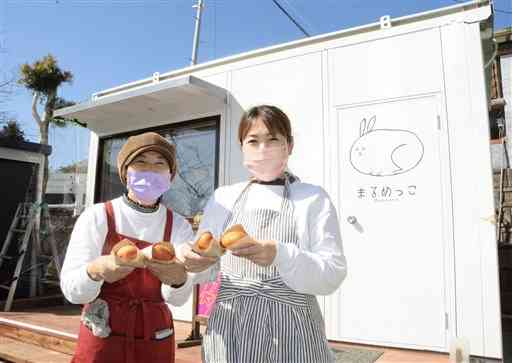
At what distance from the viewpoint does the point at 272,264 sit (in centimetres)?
102

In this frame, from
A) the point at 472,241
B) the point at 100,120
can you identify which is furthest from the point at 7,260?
the point at 472,241

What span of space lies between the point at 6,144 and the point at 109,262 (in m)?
5.28

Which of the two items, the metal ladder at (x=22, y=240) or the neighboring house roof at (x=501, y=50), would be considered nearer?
the metal ladder at (x=22, y=240)

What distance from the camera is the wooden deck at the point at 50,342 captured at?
289 cm

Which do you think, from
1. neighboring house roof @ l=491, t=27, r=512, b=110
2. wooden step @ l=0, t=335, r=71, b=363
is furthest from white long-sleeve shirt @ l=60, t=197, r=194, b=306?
neighboring house roof @ l=491, t=27, r=512, b=110

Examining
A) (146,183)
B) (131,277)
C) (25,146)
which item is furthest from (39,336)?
(146,183)

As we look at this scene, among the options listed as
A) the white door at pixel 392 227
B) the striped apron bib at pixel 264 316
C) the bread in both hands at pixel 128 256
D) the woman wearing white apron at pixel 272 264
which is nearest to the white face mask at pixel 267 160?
the woman wearing white apron at pixel 272 264

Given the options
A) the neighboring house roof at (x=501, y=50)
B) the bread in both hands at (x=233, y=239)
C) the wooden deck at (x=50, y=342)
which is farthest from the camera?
the neighboring house roof at (x=501, y=50)

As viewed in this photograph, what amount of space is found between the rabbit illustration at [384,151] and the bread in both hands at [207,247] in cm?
257

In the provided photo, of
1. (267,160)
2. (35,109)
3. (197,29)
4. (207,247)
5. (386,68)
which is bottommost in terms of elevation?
(207,247)

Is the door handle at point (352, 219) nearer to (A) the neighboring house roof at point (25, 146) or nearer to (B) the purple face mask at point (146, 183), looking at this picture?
(B) the purple face mask at point (146, 183)

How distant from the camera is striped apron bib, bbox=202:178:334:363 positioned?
1.07 m

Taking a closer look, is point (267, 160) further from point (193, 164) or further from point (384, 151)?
point (193, 164)

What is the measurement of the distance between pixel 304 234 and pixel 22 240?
5.38m
